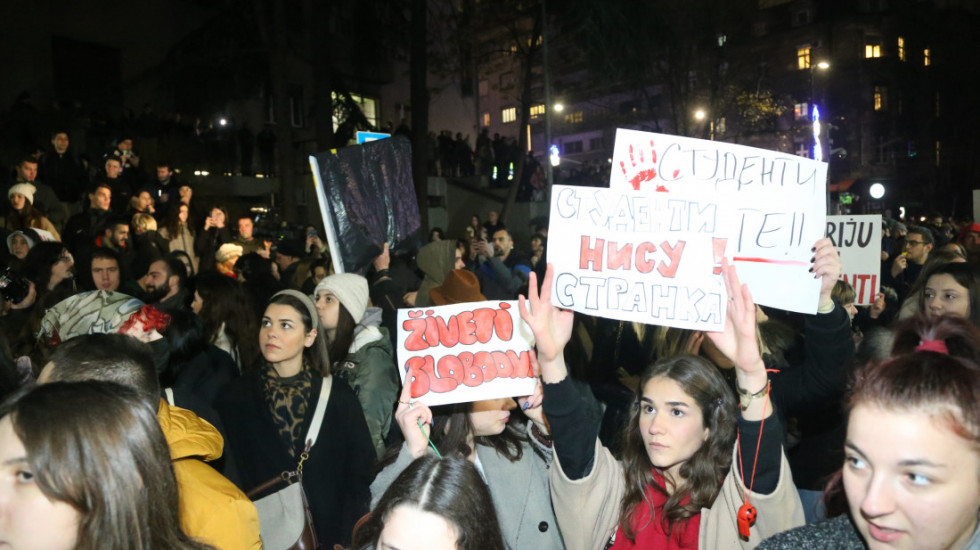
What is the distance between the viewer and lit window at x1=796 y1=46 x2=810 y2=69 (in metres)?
52.9

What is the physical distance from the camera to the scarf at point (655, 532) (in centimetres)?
268

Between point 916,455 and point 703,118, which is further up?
point 703,118

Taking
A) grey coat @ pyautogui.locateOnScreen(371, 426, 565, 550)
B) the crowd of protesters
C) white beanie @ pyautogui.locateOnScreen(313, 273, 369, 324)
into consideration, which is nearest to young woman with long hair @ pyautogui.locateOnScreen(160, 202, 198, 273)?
the crowd of protesters

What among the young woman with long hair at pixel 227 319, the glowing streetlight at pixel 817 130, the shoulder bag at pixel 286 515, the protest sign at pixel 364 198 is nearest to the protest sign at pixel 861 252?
the protest sign at pixel 364 198

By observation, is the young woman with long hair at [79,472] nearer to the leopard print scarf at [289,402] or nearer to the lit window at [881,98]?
the leopard print scarf at [289,402]

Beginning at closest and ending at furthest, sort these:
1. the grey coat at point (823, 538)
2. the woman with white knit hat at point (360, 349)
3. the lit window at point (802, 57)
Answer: the grey coat at point (823, 538) → the woman with white knit hat at point (360, 349) → the lit window at point (802, 57)

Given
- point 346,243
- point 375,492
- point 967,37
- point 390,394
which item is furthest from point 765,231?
point 967,37

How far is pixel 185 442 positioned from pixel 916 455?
234cm

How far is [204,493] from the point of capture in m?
2.38

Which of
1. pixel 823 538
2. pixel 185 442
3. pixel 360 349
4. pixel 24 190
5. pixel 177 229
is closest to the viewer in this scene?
pixel 823 538

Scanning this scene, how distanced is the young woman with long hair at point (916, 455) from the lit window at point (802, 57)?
191 ft

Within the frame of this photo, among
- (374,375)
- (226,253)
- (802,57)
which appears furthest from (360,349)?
(802,57)

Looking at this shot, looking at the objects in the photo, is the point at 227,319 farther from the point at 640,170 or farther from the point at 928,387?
the point at 928,387

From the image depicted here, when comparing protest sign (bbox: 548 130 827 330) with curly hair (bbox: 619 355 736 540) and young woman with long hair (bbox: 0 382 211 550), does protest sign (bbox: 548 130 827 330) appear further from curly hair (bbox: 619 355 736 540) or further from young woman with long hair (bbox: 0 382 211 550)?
young woman with long hair (bbox: 0 382 211 550)
